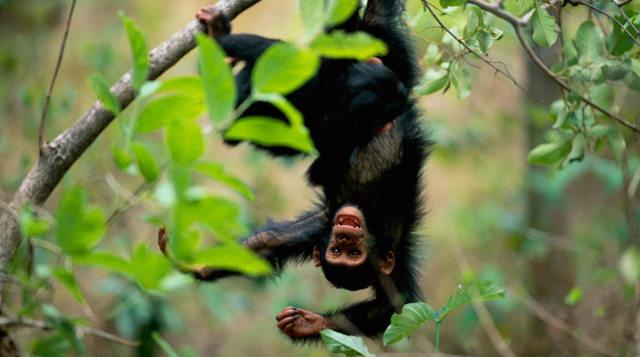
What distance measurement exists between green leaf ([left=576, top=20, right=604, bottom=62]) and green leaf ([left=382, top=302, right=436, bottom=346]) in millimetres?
1364

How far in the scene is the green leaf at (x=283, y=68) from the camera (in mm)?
936

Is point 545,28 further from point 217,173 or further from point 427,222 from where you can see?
point 427,222

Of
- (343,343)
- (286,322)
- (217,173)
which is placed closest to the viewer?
(217,173)

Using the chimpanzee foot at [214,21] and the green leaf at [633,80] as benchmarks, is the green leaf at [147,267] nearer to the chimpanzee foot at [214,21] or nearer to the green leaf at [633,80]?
the chimpanzee foot at [214,21]

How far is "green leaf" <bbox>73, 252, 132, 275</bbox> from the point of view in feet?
3.00

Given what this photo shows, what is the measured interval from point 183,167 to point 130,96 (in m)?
1.59

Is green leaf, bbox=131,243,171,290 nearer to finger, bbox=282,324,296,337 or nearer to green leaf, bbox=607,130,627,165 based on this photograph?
finger, bbox=282,324,296,337

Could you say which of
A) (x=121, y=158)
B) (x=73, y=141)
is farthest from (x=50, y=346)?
(x=121, y=158)

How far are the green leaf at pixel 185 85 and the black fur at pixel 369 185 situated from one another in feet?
4.04

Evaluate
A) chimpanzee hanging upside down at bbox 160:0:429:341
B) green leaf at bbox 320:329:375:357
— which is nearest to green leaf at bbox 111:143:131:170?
green leaf at bbox 320:329:375:357

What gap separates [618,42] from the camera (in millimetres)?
2350

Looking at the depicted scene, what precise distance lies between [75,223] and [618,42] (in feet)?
7.61

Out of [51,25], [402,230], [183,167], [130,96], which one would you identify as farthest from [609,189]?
[51,25]

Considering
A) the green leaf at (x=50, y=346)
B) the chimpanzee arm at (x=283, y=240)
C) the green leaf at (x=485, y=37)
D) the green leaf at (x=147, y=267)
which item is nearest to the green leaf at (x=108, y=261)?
the green leaf at (x=147, y=267)
